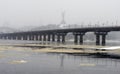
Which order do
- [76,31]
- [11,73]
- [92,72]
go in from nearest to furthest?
1. [11,73]
2. [92,72]
3. [76,31]

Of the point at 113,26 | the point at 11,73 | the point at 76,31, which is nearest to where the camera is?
the point at 11,73

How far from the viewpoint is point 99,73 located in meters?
33.5

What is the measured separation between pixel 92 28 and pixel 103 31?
689 centimetres

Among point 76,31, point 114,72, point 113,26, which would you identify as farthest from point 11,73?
point 76,31

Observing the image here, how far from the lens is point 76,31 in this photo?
19000 centimetres

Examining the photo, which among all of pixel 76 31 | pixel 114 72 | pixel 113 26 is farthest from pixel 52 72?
pixel 76 31

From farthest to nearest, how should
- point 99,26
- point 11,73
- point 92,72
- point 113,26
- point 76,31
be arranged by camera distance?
1. point 76,31
2. point 99,26
3. point 113,26
4. point 92,72
5. point 11,73

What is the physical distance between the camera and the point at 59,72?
3378 centimetres

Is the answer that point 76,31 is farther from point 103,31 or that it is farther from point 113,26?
point 113,26

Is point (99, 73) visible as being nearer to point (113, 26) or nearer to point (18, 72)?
point (18, 72)

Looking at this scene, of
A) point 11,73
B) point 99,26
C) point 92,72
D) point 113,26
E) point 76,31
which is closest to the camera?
point 11,73

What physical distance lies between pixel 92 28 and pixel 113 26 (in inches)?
726

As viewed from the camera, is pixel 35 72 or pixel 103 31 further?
pixel 103 31

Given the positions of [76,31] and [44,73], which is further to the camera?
[76,31]
